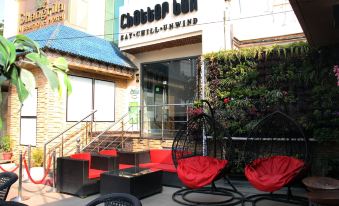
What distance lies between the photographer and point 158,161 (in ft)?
25.6

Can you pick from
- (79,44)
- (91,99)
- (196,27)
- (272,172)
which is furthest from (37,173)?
(196,27)

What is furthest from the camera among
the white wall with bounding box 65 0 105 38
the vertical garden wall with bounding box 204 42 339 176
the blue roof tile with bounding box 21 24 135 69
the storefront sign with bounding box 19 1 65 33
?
the white wall with bounding box 65 0 105 38

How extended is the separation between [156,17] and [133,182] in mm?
6407

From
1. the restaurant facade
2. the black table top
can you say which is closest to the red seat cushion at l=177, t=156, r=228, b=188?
the black table top

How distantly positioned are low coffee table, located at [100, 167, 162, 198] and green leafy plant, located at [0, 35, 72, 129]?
4.63 metres

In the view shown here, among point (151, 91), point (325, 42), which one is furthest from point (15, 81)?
point (151, 91)

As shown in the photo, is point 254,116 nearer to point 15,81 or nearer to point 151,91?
point 151,91

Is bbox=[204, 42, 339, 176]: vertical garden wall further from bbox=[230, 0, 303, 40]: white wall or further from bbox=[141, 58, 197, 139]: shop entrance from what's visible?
bbox=[141, 58, 197, 139]: shop entrance

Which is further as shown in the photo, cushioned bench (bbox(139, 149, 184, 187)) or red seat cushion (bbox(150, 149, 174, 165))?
red seat cushion (bbox(150, 149, 174, 165))

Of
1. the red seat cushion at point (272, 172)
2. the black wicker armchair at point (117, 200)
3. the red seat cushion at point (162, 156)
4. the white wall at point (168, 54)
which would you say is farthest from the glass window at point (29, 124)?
the black wicker armchair at point (117, 200)

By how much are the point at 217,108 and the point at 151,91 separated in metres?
4.46

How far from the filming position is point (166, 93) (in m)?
11.6

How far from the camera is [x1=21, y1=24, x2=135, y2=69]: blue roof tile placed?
366 inches

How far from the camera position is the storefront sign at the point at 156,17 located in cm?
977
